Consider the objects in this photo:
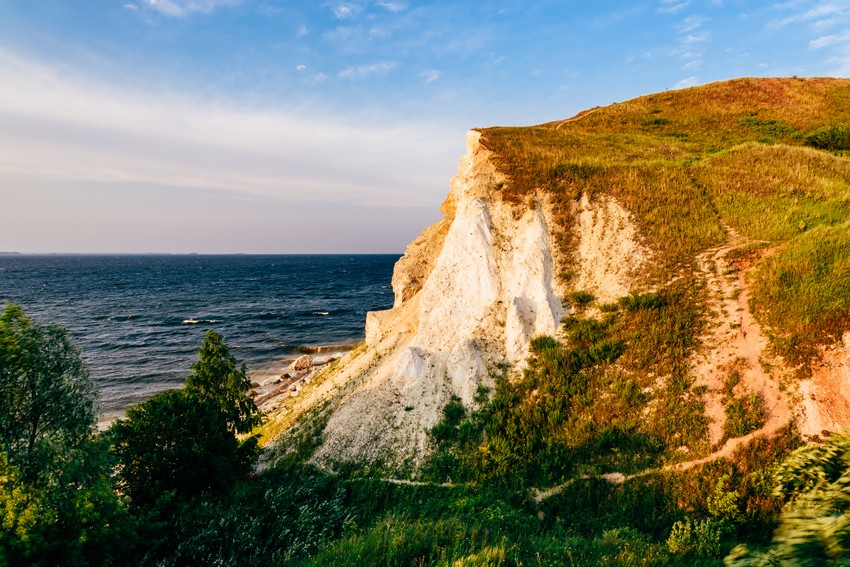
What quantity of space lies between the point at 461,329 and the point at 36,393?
20.7 meters

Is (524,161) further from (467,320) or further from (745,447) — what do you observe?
(745,447)

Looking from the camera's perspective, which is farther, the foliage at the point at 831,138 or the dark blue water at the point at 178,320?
the dark blue water at the point at 178,320

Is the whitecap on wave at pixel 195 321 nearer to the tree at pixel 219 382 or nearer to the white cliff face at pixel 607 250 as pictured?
the tree at pixel 219 382

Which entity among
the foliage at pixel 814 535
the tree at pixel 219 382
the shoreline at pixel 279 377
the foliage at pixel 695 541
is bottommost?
the shoreline at pixel 279 377

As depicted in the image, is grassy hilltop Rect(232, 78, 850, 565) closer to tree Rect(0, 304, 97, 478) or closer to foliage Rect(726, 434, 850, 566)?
foliage Rect(726, 434, 850, 566)

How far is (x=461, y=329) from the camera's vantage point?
87.4 feet

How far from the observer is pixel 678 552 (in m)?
13.0

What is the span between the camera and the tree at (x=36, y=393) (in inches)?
515

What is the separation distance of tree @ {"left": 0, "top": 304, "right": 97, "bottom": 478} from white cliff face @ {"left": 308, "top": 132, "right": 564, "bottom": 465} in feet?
40.4

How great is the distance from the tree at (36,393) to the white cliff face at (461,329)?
12.3 m

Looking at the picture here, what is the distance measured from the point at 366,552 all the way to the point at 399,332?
2058 cm

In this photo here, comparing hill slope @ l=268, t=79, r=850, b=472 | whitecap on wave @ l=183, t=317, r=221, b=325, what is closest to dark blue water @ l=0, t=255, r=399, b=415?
whitecap on wave @ l=183, t=317, r=221, b=325

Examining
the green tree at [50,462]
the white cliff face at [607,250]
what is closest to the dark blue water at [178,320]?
the green tree at [50,462]

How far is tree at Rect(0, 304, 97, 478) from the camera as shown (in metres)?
13.1
